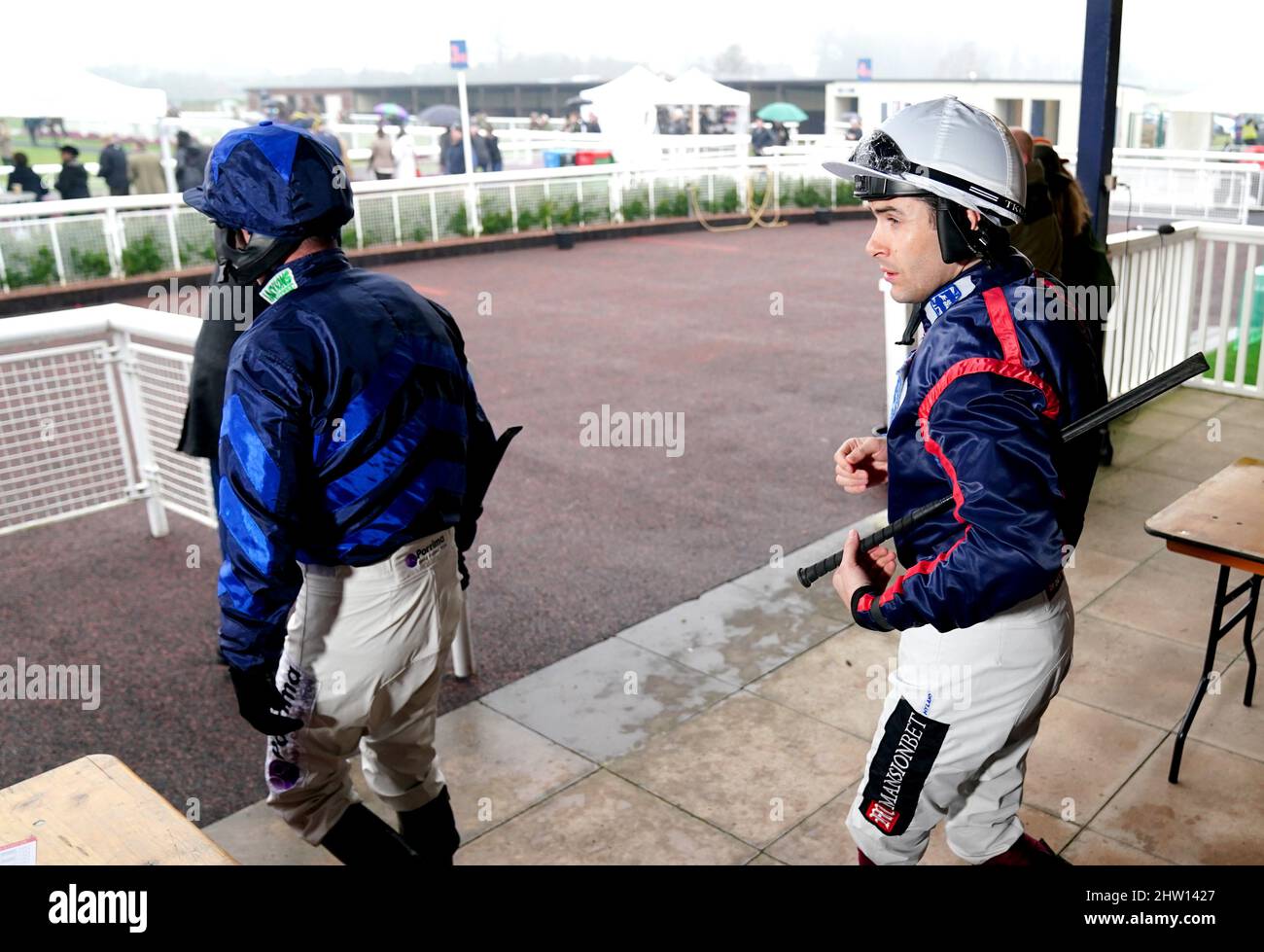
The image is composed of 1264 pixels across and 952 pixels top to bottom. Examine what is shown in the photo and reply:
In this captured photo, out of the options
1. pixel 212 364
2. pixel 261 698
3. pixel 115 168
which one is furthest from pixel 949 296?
pixel 115 168

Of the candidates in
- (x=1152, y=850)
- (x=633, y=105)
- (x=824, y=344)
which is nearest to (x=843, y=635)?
(x=1152, y=850)

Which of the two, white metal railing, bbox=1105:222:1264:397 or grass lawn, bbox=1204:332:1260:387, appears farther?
grass lawn, bbox=1204:332:1260:387

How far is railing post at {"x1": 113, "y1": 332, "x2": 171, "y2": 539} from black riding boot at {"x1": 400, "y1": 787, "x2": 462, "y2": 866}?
3.62m

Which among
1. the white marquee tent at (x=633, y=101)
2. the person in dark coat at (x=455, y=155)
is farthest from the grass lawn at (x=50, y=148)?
the person in dark coat at (x=455, y=155)

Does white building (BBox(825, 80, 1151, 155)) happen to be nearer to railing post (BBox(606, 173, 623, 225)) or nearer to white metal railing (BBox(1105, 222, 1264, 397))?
railing post (BBox(606, 173, 623, 225))

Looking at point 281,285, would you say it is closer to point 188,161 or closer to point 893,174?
point 893,174

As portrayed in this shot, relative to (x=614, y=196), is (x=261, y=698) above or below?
below

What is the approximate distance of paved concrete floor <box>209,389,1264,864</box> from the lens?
3551 mm

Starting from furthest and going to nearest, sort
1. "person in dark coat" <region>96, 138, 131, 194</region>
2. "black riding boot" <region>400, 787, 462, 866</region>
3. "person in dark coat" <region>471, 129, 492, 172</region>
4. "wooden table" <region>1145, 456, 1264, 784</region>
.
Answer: "person in dark coat" <region>471, 129, 492, 172</region> < "person in dark coat" <region>96, 138, 131, 194</region> < "wooden table" <region>1145, 456, 1264, 784</region> < "black riding boot" <region>400, 787, 462, 866</region>

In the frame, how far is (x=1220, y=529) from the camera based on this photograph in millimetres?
3480

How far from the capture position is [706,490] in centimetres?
687

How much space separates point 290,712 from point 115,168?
717 inches

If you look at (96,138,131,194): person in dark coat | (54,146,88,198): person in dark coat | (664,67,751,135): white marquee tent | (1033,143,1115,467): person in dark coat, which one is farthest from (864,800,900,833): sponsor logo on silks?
(664,67,751,135): white marquee tent
